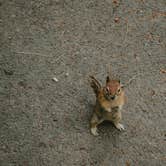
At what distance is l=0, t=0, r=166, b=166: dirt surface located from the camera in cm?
361

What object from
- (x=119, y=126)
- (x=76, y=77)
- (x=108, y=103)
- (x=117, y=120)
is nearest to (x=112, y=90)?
(x=108, y=103)

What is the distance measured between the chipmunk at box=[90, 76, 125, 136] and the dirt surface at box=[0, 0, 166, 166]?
158 mm

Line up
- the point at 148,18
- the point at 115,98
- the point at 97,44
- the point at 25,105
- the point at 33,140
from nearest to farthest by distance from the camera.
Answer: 1. the point at 115,98
2. the point at 33,140
3. the point at 25,105
4. the point at 97,44
5. the point at 148,18

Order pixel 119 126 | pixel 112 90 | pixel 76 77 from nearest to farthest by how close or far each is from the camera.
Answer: pixel 112 90
pixel 119 126
pixel 76 77

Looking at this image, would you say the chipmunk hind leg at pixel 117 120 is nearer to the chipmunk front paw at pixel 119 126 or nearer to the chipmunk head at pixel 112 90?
the chipmunk front paw at pixel 119 126

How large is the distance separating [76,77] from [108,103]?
0.83 m

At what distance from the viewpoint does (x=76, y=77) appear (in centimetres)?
416

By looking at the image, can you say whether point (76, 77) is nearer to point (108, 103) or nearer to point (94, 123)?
point (94, 123)

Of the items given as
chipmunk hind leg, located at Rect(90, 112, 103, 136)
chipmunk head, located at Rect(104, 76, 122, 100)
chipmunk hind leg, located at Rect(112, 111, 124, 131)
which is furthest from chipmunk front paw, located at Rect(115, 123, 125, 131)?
chipmunk head, located at Rect(104, 76, 122, 100)

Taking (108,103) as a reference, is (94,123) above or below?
below

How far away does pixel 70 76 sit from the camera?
417 cm

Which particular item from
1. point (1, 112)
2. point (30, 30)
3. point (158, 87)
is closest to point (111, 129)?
point (158, 87)

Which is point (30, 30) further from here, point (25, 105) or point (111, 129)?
point (111, 129)

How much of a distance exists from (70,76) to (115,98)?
894mm
